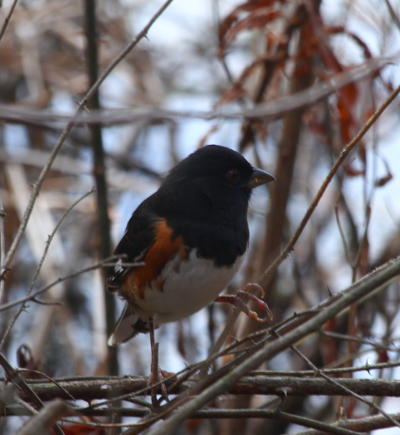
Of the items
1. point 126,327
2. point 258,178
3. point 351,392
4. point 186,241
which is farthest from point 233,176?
point 351,392

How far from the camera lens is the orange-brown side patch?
96.6 inches

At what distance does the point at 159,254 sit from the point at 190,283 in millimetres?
127

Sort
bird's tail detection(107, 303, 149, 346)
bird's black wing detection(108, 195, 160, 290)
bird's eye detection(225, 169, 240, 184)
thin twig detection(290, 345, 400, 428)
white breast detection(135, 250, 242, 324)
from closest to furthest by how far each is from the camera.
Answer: thin twig detection(290, 345, 400, 428) → white breast detection(135, 250, 242, 324) → bird's black wing detection(108, 195, 160, 290) → bird's eye detection(225, 169, 240, 184) → bird's tail detection(107, 303, 149, 346)

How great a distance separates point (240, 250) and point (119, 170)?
8.11ft

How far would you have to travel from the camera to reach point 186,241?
8.10ft

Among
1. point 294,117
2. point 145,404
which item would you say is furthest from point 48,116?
point 294,117

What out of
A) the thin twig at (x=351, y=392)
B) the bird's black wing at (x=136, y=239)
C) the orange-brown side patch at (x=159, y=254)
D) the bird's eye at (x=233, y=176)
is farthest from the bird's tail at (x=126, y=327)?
the thin twig at (x=351, y=392)

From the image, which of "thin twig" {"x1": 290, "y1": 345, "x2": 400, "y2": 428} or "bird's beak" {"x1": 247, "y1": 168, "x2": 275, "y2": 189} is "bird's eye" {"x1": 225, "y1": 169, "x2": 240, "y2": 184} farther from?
"thin twig" {"x1": 290, "y1": 345, "x2": 400, "y2": 428}

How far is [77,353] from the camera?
3.88 metres

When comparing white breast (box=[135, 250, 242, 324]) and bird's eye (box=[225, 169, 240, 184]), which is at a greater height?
bird's eye (box=[225, 169, 240, 184])

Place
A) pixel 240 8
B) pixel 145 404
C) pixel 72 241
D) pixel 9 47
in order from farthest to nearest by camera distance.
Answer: pixel 9 47 → pixel 72 241 → pixel 240 8 → pixel 145 404

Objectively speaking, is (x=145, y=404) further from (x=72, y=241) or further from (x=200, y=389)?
(x=72, y=241)

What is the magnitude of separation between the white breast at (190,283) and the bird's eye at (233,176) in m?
0.34

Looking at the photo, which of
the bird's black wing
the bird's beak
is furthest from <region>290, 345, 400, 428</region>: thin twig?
the bird's beak
